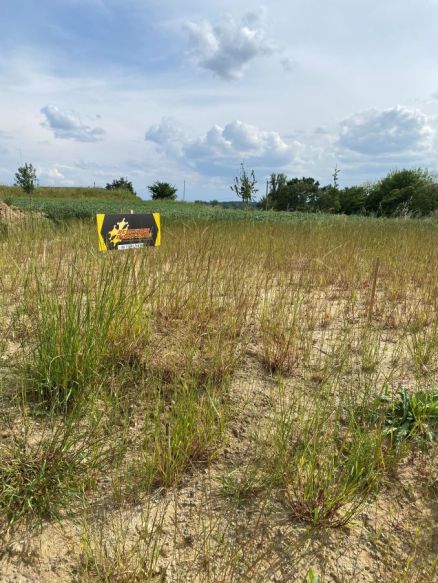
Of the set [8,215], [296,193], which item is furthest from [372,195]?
[8,215]

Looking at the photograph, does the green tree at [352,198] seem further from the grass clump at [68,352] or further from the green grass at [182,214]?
the grass clump at [68,352]

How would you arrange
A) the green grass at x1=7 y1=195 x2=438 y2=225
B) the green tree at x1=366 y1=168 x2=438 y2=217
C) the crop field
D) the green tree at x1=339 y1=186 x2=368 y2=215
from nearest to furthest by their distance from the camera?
the crop field → the green grass at x1=7 y1=195 x2=438 y2=225 → the green tree at x1=366 y1=168 x2=438 y2=217 → the green tree at x1=339 y1=186 x2=368 y2=215

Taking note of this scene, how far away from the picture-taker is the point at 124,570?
0.98 meters

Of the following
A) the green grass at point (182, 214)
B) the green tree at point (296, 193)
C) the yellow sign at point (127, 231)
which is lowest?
the yellow sign at point (127, 231)

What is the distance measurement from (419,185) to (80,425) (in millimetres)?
39678

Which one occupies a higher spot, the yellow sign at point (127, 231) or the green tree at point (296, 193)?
the green tree at point (296, 193)

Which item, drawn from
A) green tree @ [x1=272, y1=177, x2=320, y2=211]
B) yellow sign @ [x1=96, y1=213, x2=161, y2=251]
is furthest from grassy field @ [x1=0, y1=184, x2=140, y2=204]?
yellow sign @ [x1=96, y1=213, x2=161, y2=251]

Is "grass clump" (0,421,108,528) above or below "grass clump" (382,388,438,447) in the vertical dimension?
below

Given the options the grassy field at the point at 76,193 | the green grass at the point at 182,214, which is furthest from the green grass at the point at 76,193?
the green grass at the point at 182,214

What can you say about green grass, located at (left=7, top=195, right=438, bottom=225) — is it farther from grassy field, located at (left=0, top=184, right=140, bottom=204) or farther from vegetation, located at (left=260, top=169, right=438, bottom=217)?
grassy field, located at (left=0, top=184, right=140, bottom=204)

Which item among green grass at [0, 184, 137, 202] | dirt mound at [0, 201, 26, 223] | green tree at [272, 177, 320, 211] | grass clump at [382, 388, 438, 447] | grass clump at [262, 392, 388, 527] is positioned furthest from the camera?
green tree at [272, 177, 320, 211]

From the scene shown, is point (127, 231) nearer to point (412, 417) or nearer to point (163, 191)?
point (412, 417)

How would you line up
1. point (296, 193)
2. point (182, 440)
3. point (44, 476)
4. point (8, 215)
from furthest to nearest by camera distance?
point (296, 193) → point (8, 215) → point (182, 440) → point (44, 476)

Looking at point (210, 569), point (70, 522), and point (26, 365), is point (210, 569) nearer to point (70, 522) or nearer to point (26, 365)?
point (70, 522)
